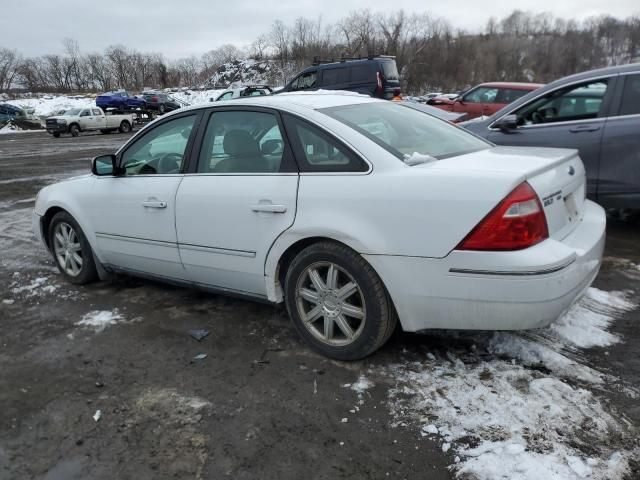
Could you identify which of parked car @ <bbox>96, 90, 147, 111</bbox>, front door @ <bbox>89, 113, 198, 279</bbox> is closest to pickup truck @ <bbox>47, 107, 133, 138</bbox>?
parked car @ <bbox>96, 90, 147, 111</bbox>

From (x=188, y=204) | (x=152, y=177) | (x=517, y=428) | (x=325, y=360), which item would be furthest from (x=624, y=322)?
(x=152, y=177)

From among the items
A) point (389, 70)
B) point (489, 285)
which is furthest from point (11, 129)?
point (489, 285)

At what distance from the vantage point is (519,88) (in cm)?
1393

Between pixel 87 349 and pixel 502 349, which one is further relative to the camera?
pixel 87 349

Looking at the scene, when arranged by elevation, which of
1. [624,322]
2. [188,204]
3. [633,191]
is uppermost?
[188,204]

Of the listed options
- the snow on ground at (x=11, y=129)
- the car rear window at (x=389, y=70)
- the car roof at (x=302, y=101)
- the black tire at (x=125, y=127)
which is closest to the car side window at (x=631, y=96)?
the car roof at (x=302, y=101)

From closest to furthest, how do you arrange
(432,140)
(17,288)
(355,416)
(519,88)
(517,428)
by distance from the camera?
(517,428) < (355,416) < (432,140) < (17,288) < (519,88)

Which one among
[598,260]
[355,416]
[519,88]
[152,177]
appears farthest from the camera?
[519,88]

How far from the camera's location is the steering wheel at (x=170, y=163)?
12.4ft

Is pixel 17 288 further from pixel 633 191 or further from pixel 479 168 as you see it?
pixel 633 191

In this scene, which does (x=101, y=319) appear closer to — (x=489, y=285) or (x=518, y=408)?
(x=489, y=285)

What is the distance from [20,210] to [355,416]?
7.45 m

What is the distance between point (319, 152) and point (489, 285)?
123cm

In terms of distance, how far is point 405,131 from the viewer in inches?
132
